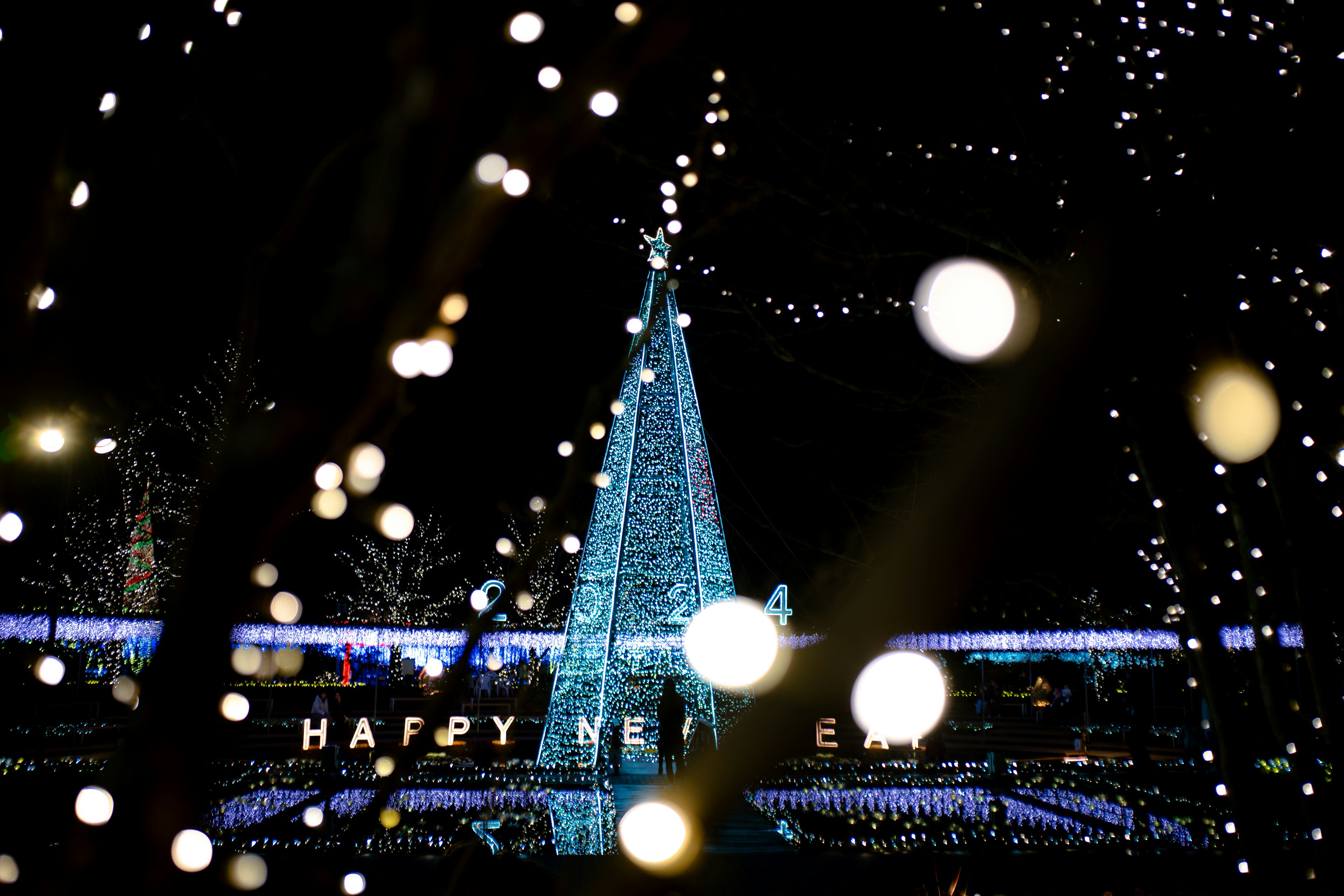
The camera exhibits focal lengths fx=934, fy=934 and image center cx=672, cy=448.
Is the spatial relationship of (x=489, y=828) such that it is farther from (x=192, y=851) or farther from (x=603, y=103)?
(x=603, y=103)

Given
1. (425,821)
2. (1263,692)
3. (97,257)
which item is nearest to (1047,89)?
(1263,692)

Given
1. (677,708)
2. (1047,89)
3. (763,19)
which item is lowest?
(677,708)

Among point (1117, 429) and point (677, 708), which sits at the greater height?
point (1117, 429)

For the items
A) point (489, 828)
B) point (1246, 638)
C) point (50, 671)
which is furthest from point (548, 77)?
point (1246, 638)

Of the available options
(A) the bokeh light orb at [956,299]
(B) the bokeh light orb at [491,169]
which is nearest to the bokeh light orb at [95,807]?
(B) the bokeh light orb at [491,169]

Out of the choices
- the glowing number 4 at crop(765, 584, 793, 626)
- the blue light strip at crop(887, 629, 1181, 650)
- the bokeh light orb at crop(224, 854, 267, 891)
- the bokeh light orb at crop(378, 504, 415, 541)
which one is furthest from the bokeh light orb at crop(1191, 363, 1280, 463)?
the blue light strip at crop(887, 629, 1181, 650)

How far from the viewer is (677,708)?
12.5 metres

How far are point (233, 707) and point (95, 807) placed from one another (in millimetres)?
500

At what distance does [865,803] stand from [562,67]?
12.6 meters

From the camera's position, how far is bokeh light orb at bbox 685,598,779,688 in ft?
43.7

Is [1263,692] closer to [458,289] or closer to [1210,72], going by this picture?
[1210,72]

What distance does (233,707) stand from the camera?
5.10ft

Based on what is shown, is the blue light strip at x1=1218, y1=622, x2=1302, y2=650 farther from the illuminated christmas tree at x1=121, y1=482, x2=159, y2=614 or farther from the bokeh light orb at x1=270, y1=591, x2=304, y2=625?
the illuminated christmas tree at x1=121, y1=482, x2=159, y2=614

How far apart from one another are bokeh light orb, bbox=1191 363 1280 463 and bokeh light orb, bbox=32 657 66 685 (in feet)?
14.9
